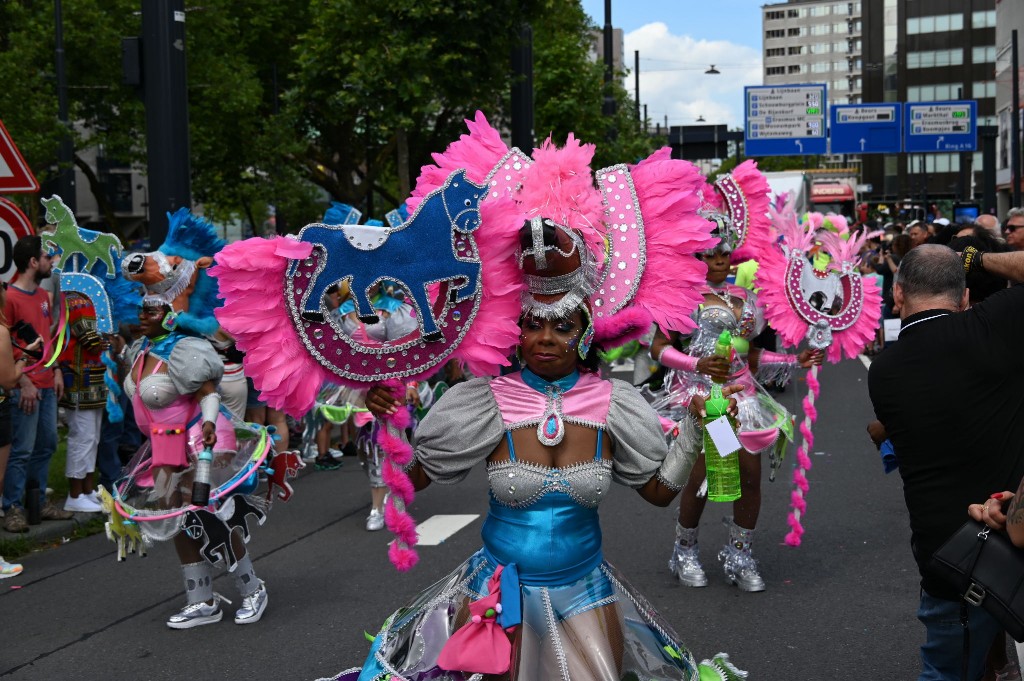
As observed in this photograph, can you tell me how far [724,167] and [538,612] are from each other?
107878 mm

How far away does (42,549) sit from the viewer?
8.08 meters

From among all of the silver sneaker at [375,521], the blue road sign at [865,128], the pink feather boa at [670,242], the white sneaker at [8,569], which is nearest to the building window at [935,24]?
the blue road sign at [865,128]

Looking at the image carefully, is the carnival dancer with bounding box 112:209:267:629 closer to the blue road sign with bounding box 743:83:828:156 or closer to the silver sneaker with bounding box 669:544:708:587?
the silver sneaker with bounding box 669:544:708:587

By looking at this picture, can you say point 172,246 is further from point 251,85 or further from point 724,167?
point 724,167

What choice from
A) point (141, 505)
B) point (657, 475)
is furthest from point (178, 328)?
point (657, 475)

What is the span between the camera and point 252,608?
6.29 m

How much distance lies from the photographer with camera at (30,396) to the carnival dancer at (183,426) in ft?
6.87

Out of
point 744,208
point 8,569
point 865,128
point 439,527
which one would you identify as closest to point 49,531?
point 8,569

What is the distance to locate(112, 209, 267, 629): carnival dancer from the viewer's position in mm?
6070

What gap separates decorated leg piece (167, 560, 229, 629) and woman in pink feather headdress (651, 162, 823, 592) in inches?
101

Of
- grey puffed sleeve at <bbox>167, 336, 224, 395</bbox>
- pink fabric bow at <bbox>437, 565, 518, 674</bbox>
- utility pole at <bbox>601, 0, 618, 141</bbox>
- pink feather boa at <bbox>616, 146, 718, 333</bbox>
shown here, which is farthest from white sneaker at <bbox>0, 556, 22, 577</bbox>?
utility pole at <bbox>601, 0, 618, 141</bbox>

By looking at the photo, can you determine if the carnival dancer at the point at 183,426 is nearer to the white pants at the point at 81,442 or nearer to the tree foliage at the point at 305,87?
the white pants at the point at 81,442

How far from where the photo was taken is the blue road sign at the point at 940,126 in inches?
1415

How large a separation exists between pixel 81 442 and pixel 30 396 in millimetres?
899
